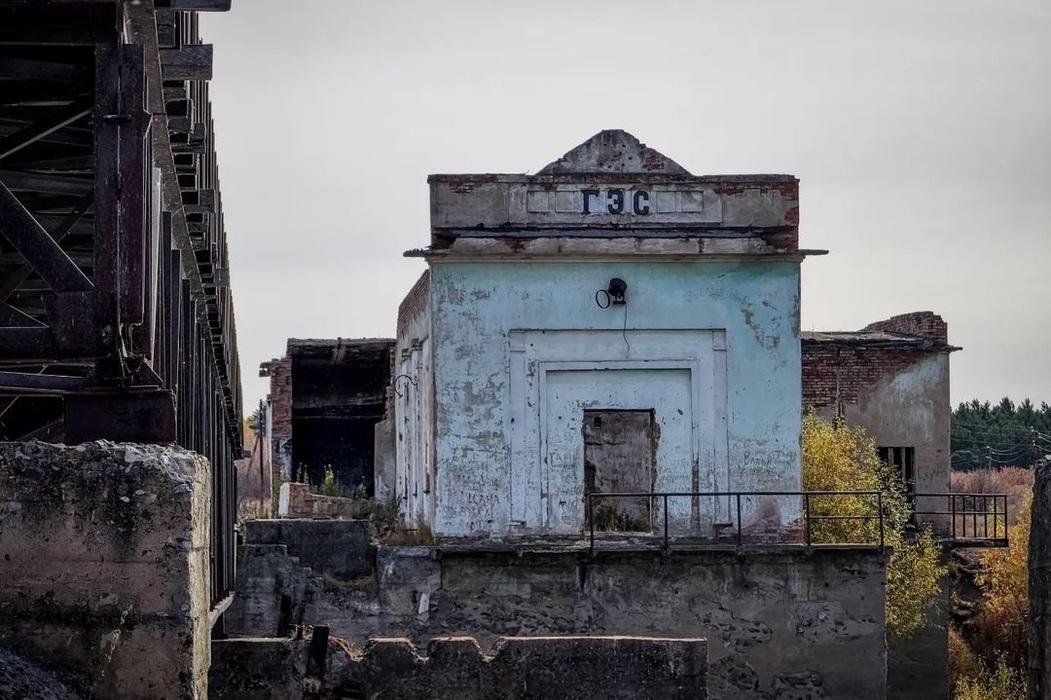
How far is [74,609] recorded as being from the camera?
712 cm

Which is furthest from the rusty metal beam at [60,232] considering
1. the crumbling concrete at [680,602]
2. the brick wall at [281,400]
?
the brick wall at [281,400]

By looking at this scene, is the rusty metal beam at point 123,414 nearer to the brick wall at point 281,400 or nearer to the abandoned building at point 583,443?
the abandoned building at point 583,443

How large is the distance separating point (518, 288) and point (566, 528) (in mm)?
3166

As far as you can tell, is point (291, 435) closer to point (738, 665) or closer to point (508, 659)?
point (738, 665)

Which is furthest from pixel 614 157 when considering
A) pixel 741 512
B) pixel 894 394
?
pixel 894 394

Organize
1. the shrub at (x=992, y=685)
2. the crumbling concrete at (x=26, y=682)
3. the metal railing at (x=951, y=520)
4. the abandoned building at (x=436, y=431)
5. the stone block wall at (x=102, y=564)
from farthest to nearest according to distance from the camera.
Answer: the metal railing at (x=951, y=520)
the shrub at (x=992, y=685)
the abandoned building at (x=436, y=431)
the stone block wall at (x=102, y=564)
the crumbling concrete at (x=26, y=682)

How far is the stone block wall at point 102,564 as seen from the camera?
7020 millimetres

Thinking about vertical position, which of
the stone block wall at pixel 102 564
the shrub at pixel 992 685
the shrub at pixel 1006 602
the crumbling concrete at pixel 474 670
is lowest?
the shrub at pixel 992 685

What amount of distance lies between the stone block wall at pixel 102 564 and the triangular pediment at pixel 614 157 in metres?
18.9

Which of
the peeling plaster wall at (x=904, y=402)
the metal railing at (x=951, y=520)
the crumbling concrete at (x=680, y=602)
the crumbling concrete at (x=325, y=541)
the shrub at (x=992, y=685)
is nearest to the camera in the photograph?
the crumbling concrete at (x=680, y=602)

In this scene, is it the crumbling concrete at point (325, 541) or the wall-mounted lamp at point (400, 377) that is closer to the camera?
the crumbling concrete at point (325, 541)

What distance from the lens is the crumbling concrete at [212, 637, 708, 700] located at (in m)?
13.8

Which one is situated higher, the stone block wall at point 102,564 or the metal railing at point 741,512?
the stone block wall at point 102,564

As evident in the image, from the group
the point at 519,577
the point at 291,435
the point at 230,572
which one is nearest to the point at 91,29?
the point at 230,572
